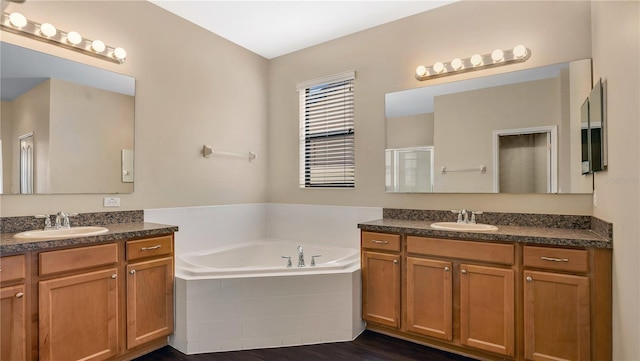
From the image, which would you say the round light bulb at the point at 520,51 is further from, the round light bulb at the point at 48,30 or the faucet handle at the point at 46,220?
the faucet handle at the point at 46,220

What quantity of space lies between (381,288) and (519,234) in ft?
3.51

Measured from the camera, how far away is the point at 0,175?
2.12 m

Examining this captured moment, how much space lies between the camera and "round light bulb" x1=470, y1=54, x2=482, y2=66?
2705 mm

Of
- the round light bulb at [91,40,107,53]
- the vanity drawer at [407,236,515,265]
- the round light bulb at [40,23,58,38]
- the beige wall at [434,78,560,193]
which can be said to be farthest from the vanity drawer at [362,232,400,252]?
the round light bulb at [40,23,58,38]

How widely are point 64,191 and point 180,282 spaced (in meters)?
1.03

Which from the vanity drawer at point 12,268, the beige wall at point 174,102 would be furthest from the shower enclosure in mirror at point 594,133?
the vanity drawer at point 12,268

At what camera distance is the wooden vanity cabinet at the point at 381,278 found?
2.60m

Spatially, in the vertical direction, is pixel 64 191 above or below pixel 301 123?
below

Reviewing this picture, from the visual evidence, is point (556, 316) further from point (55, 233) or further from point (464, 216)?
point (55, 233)

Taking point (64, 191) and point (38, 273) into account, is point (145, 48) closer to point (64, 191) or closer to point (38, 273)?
point (64, 191)

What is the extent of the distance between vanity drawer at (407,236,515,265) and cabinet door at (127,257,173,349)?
5.94 feet

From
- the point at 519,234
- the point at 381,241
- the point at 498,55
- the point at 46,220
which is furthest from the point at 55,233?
the point at 498,55

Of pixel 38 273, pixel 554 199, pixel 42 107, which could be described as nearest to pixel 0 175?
pixel 42 107

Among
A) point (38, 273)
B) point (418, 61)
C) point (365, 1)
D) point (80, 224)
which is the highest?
point (365, 1)
